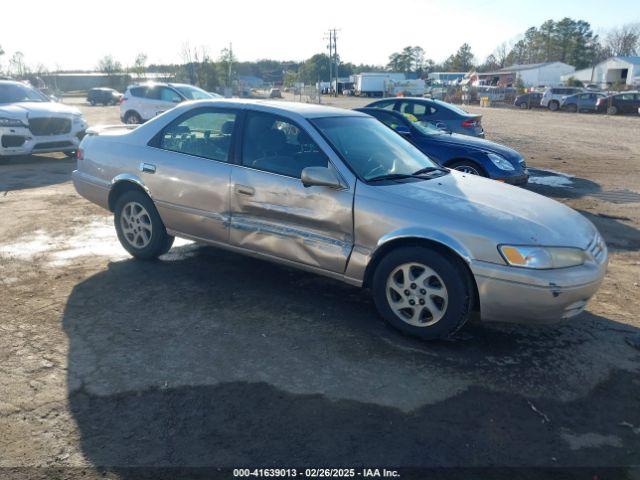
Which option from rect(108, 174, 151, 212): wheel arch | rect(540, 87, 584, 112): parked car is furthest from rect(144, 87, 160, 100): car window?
rect(540, 87, 584, 112): parked car

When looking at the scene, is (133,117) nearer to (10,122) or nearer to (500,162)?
(10,122)

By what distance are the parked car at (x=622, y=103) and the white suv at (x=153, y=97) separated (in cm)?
2755

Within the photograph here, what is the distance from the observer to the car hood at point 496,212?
12.0ft

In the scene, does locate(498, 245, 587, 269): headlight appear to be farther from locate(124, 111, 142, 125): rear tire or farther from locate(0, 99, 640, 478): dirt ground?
locate(124, 111, 142, 125): rear tire

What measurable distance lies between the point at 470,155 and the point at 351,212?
4.92 m

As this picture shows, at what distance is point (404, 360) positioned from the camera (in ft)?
12.0

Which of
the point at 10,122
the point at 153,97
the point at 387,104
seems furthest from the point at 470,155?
the point at 153,97

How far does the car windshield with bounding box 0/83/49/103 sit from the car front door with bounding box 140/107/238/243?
853 centimetres

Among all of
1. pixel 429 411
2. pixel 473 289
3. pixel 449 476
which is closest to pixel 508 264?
pixel 473 289

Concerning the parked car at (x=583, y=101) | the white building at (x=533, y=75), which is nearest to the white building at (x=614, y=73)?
the white building at (x=533, y=75)

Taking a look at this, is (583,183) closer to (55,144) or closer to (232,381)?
(232,381)

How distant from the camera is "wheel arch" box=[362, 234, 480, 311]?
367 cm

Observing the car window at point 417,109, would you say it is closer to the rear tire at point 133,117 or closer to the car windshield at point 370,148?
the car windshield at point 370,148

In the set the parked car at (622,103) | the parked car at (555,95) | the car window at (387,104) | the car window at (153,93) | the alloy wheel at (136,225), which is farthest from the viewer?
the parked car at (555,95)
